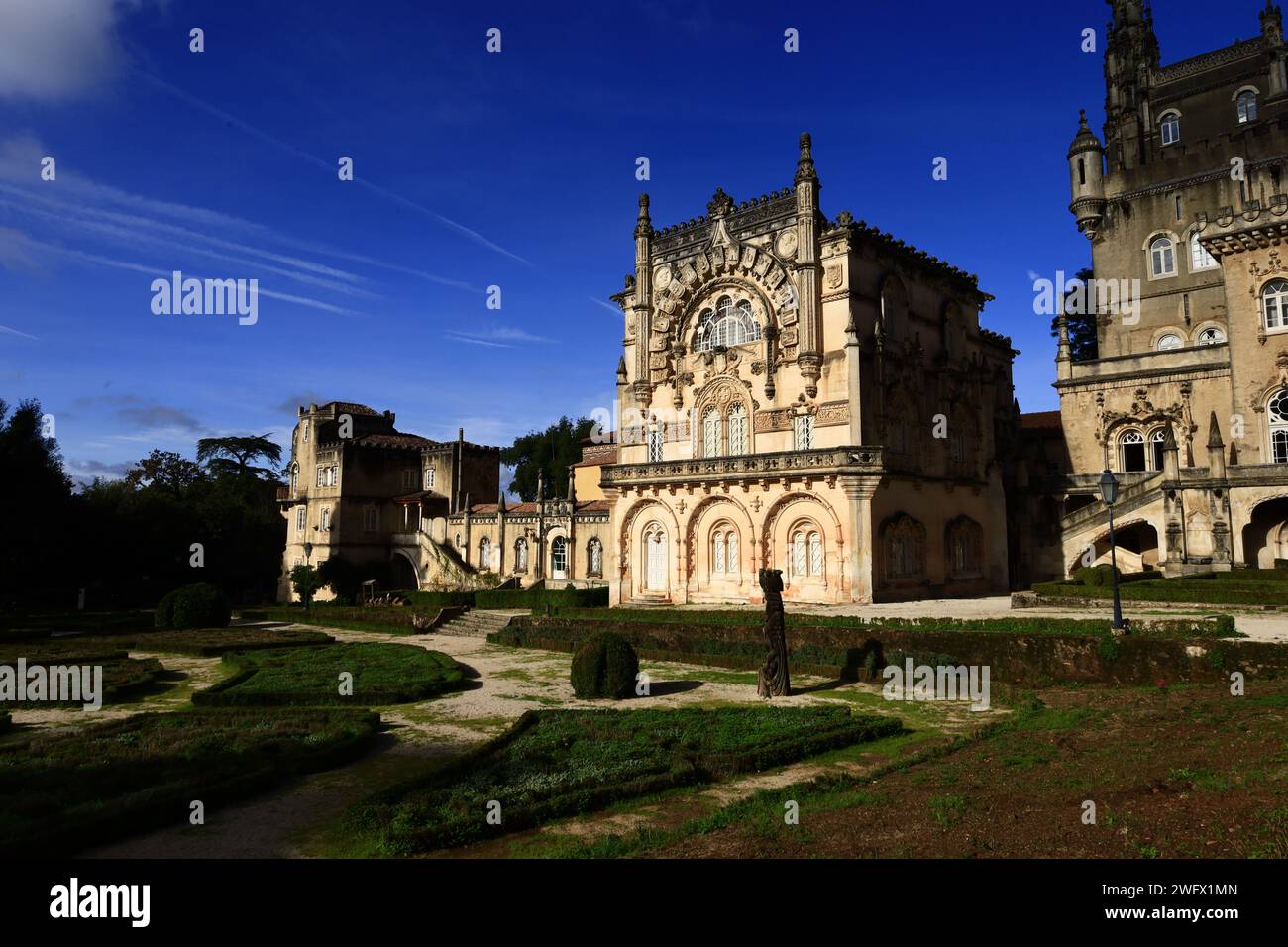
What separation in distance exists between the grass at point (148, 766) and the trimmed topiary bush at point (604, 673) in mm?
5032

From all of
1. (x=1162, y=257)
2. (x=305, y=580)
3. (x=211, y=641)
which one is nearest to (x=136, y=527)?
(x=305, y=580)

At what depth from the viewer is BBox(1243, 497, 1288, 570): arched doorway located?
32.6 metres

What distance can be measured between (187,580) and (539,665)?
41776 mm

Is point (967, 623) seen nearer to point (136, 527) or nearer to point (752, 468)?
point (752, 468)

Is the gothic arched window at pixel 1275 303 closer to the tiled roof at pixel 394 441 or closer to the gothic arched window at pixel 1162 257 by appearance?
the gothic arched window at pixel 1162 257

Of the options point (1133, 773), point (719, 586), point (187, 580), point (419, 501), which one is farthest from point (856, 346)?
point (187, 580)

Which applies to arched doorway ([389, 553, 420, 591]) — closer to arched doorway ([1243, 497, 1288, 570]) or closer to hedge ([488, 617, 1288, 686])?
hedge ([488, 617, 1288, 686])

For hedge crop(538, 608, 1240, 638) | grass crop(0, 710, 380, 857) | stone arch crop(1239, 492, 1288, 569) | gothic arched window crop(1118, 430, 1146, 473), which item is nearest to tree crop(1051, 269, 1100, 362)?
gothic arched window crop(1118, 430, 1146, 473)

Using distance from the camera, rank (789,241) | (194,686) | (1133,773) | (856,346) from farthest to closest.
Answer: (789,241) → (856,346) → (194,686) → (1133,773)

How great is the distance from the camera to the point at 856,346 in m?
33.2

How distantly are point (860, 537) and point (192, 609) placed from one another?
28919mm

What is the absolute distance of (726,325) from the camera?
125ft

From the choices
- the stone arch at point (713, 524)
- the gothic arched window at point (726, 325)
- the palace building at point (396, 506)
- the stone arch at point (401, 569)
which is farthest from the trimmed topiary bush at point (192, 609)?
the gothic arched window at point (726, 325)

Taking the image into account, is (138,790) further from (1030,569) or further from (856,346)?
(1030,569)
